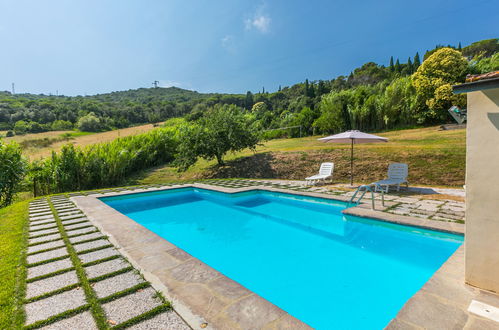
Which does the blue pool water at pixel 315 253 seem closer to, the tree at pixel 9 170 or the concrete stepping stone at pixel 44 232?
the concrete stepping stone at pixel 44 232

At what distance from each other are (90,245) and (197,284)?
7.01 ft

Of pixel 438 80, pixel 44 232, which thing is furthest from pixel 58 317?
pixel 438 80

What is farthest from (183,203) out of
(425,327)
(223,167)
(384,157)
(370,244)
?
(384,157)

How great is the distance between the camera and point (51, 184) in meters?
9.29

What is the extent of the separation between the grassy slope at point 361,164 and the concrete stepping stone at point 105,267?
8310 mm

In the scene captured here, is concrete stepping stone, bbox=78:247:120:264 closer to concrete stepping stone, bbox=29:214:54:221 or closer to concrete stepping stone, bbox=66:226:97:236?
concrete stepping stone, bbox=66:226:97:236

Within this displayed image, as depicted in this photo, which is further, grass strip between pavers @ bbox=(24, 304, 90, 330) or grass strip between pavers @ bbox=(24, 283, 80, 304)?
grass strip between pavers @ bbox=(24, 283, 80, 304)

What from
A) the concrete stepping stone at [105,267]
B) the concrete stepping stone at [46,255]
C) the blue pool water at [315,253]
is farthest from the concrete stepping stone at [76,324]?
the blue pool water at [315,253]

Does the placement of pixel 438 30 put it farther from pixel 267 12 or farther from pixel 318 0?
pixel 267 12

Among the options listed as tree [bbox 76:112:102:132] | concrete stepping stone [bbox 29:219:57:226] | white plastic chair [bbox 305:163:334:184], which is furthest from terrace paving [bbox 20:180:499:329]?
tree [bbox 76:112:102:132]

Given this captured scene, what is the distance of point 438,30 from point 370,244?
71.1ft

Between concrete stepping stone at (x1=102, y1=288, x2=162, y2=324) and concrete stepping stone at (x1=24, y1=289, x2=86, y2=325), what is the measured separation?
314 millimetres

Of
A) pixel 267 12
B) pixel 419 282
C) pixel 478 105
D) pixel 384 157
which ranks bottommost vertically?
pixel 419 282

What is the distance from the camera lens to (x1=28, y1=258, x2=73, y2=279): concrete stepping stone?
2.80m
